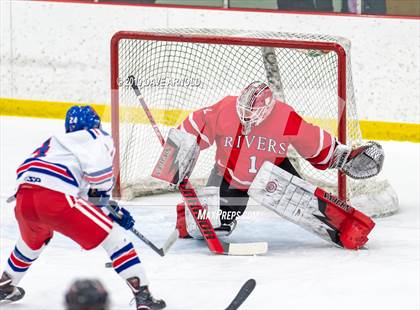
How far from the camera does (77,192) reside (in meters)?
3.51

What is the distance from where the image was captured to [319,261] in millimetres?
A: 4410

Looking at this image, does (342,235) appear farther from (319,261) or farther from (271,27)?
(271,27)

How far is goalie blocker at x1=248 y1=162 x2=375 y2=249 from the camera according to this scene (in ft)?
14.8

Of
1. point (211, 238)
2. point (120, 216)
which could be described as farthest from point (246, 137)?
point (120, 216)

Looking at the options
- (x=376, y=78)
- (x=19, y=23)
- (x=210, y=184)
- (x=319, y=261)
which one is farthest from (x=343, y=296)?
(x=19, y=23)

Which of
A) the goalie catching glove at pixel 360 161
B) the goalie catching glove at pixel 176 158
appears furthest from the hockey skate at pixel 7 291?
the goalie catching glove at pixel 360 161

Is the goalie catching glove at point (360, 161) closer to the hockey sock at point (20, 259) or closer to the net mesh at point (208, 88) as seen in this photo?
the net mesh at point (208, 88)

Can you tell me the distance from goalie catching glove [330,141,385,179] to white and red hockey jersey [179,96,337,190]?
5.5 inches

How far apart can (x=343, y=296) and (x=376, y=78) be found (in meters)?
2.84

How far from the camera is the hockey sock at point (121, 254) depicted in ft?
11.5

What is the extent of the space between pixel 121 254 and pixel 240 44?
1.88 metres

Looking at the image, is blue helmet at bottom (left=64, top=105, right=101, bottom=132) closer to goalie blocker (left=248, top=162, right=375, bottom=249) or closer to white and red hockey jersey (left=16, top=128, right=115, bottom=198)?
white and red hockey jersey (left=16, top=128, right=115, bottom=198)

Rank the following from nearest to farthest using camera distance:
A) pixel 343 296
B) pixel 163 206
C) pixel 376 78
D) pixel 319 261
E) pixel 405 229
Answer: pixel 343 296
pixel 319 261
pixel 405 229
pixel 163 206
pixel 376 78

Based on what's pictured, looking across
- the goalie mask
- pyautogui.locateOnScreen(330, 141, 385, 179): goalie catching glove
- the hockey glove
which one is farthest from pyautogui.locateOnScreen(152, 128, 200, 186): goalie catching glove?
the hockey glove
